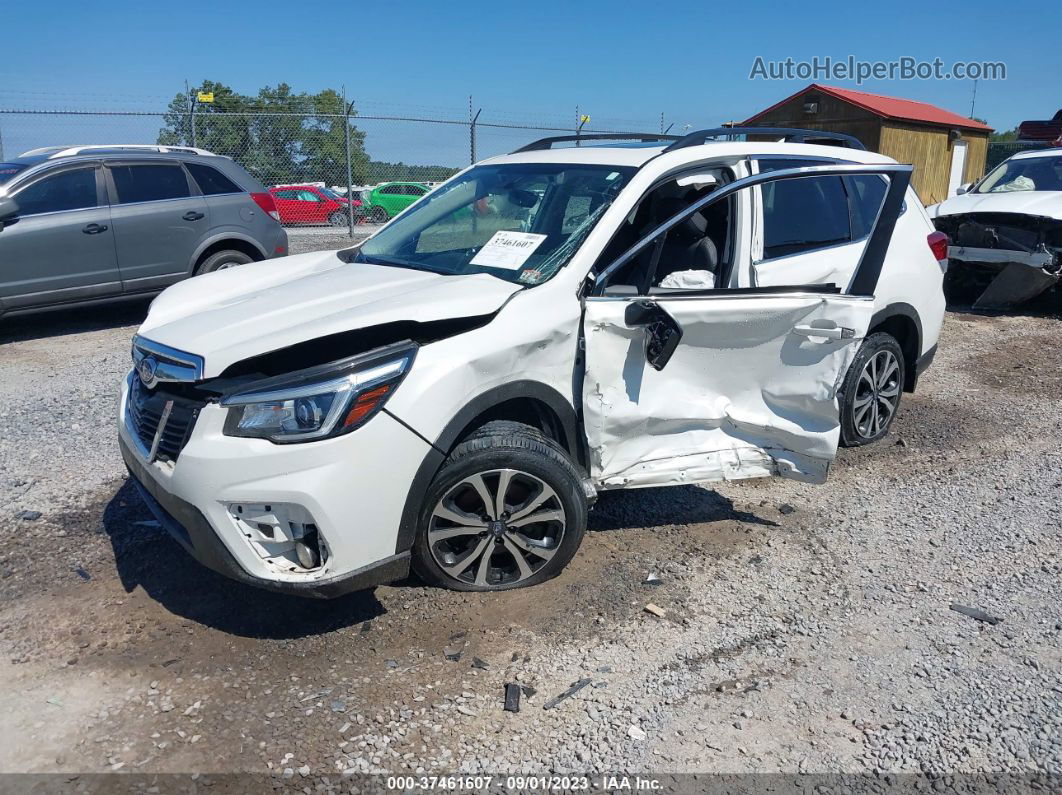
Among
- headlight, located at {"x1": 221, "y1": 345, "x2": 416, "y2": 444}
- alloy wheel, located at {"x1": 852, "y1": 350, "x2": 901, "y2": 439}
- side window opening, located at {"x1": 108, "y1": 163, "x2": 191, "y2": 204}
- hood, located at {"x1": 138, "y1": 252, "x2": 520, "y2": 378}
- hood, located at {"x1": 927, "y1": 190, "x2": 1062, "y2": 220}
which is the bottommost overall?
alloy wheel, located at {"x1": 852, "y1": 350, "x2": 901, "y2": 439}

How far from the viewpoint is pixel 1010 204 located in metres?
9.31

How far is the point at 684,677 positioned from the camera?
3.16m

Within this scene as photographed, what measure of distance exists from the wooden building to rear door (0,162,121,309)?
737 inches

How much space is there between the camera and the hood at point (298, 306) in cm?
317

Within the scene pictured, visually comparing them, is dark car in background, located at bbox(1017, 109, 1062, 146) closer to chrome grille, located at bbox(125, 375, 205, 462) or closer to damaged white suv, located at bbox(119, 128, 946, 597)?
damaged white suv, located at bbox(119, 128, 946, 597)

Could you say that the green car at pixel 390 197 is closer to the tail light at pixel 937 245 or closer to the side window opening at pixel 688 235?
the tail light at pixel 937 245

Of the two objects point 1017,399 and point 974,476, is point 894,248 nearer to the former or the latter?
point 974,476

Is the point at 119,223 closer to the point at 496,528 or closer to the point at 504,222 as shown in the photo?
the point at 504,222

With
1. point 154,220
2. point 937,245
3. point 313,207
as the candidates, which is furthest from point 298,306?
point 313,207

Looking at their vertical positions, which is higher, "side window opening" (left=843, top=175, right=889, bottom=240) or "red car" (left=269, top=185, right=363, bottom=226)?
"side window opening" (left=843, top=175, right=889, bottom=240)

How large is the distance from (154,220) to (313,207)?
10.4m

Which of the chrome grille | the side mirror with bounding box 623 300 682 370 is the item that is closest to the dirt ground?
the chrome grille

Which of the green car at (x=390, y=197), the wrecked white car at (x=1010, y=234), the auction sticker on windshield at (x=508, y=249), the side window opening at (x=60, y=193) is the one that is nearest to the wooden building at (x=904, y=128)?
the green car at (x=390, y=197)

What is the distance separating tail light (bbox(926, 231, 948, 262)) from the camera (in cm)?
562
